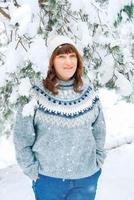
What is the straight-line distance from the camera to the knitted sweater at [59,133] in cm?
413

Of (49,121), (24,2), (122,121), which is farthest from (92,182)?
(122,121)

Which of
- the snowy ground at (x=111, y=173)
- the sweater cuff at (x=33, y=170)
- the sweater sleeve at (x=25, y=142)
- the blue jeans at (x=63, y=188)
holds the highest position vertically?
the sweater sleeve at (x=25, y=142)

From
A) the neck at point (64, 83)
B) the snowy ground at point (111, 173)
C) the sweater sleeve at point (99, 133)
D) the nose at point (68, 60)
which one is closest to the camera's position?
the nose at point (68, 60)

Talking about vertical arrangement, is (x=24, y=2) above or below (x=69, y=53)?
above

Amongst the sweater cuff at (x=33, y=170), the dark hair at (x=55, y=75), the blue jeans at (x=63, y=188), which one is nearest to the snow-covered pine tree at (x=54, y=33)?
the dark hair at (x=55, y=75)

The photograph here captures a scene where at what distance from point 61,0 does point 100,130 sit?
1.37m

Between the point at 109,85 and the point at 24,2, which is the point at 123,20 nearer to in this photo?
the point at 109,85

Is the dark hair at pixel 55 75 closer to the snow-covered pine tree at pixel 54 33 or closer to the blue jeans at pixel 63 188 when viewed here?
the snow-covered pine tree at pixel 54 33

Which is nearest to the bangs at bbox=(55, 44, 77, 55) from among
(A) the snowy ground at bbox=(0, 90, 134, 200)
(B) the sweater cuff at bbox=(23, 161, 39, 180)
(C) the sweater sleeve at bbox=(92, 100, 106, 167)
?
(C) the sweater sleeve at bbox=(92, 100, 106, 167)

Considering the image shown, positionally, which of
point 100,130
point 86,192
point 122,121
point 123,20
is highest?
point 123,20

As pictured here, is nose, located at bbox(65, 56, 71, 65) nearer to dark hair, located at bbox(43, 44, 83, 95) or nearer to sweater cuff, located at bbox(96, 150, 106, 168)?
dark hair, located at bbox(43, 44, 83, 95)

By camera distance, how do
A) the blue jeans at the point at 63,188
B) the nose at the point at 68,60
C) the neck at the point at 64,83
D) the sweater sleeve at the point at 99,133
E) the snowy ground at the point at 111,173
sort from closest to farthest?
the nose at the point at 68,60 → the neck at the point at 64,83 → the blue jeans at the point at 63,188 → the sweater sleeve at the point at 99,133 → the snowy ground at the point at 111,173

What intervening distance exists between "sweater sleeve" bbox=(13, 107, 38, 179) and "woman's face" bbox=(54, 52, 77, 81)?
437 millimetres

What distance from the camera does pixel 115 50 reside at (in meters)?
5.59
